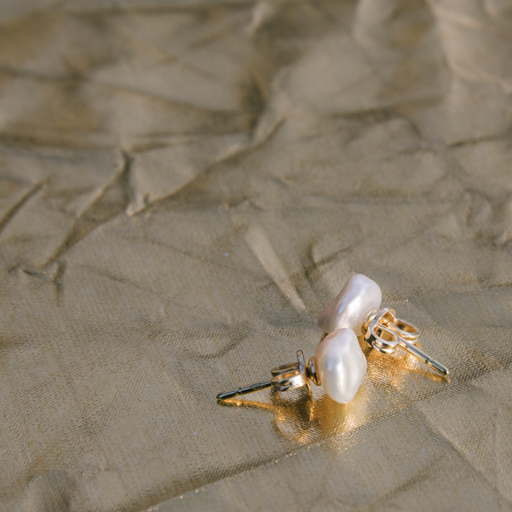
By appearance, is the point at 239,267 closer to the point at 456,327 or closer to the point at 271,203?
the point at 271,203

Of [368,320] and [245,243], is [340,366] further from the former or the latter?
[245,243]

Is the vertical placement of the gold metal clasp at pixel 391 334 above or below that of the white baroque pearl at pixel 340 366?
below

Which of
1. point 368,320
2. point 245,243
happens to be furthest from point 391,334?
point 245,243

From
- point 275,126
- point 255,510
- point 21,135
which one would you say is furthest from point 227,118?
point 255,510
